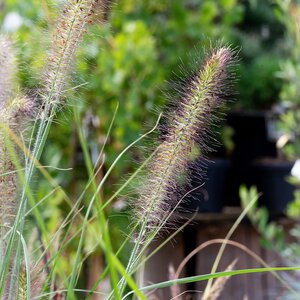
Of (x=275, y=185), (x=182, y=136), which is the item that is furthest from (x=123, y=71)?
(x=182, y=136)

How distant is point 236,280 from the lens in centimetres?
262

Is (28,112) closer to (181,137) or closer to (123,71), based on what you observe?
(181,137)

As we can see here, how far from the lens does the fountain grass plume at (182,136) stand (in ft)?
2.13

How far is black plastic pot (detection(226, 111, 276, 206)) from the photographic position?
11.5 ft

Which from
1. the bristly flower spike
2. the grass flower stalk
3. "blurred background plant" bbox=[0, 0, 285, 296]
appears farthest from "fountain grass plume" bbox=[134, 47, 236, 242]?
"blurred background plant" bbox=[0, 0, 285, 296]

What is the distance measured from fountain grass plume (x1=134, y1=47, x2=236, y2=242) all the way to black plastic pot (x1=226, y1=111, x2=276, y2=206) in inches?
111

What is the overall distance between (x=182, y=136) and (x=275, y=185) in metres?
2.57

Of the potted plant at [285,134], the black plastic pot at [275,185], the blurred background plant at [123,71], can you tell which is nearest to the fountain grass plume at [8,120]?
the potted plant at [285,134]

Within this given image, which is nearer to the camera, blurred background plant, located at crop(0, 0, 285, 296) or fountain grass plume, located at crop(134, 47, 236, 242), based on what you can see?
fountain grass plume, located at crop(134, 47, 236, 242)

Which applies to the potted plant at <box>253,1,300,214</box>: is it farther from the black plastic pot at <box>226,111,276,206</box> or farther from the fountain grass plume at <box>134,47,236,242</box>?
the fountain grass plume at <box>134,47,236,242</box>

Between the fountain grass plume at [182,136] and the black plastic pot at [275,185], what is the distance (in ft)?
8.01

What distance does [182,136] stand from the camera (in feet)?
2.13

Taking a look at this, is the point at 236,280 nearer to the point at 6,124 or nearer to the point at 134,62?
the point at 134,62

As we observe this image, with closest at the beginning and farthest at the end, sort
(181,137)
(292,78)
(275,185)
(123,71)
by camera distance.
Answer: (181,137)
(292,78)
(123,71)
(275,185)
